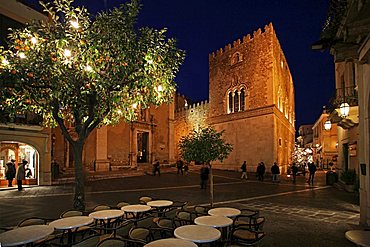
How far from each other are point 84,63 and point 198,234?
4.62 meters

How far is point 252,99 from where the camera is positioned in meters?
27.8

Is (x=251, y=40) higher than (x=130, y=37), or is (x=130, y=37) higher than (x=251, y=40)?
(x=251, y=40)

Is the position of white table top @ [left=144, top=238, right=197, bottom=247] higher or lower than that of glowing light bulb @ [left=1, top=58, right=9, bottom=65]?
lower

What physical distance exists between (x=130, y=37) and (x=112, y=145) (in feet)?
66.5

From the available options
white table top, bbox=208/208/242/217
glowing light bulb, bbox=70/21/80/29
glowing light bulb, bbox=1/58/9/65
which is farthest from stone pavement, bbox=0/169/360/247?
glowing light bulb, bbox=70/21/80/29

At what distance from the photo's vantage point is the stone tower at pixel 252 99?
2611 cm

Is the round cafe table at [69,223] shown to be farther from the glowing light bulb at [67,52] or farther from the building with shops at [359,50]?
the building with shops at [359,50]

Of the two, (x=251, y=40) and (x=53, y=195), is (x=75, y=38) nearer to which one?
(x=53, y=195)

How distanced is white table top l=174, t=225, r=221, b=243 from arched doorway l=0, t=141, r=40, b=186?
14.9 m

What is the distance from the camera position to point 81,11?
682 cm

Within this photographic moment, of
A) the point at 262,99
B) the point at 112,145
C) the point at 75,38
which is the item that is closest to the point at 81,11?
the point at 75,38

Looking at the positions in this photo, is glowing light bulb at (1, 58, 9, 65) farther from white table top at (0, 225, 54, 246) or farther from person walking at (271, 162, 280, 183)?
person walking at (271, 162, 280, 183)

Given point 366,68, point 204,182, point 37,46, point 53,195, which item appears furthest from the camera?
point 204,182

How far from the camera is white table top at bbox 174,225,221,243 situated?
14.1 feet
